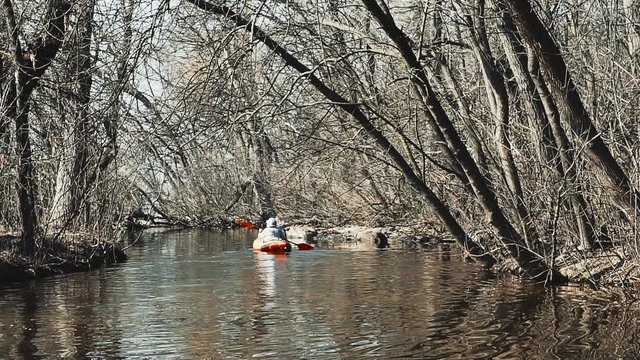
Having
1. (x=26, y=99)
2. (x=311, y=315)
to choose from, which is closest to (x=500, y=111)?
(x=311, y=315)

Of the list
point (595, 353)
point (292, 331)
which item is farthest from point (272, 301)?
point (595, 353)

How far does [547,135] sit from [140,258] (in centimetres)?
1158

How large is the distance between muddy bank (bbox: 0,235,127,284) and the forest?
12 centimetres

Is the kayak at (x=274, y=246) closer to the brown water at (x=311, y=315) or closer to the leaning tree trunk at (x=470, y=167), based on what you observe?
the brown water at (x=311, y=315)

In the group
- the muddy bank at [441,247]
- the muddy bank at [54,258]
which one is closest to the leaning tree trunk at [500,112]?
the muddy bank at [441,247]

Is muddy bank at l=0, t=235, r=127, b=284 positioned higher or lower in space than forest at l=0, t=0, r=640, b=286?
lower

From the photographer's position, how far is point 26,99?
17.7 m

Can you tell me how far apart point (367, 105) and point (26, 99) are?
21.1ft

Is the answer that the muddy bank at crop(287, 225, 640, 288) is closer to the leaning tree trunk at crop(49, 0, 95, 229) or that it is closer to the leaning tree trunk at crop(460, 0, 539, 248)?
the leaning tree trunk at crop(460, 0, 539, 248)

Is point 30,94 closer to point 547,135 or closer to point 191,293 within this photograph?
point 191,293

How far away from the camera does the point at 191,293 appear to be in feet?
52.3

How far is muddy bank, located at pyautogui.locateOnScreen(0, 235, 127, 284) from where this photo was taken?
58.9ft

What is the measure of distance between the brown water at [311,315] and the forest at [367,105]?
3.54 ft

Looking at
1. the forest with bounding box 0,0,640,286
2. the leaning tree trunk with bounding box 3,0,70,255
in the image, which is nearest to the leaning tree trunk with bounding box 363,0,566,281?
the forest with bounding box 0,0,640,286
